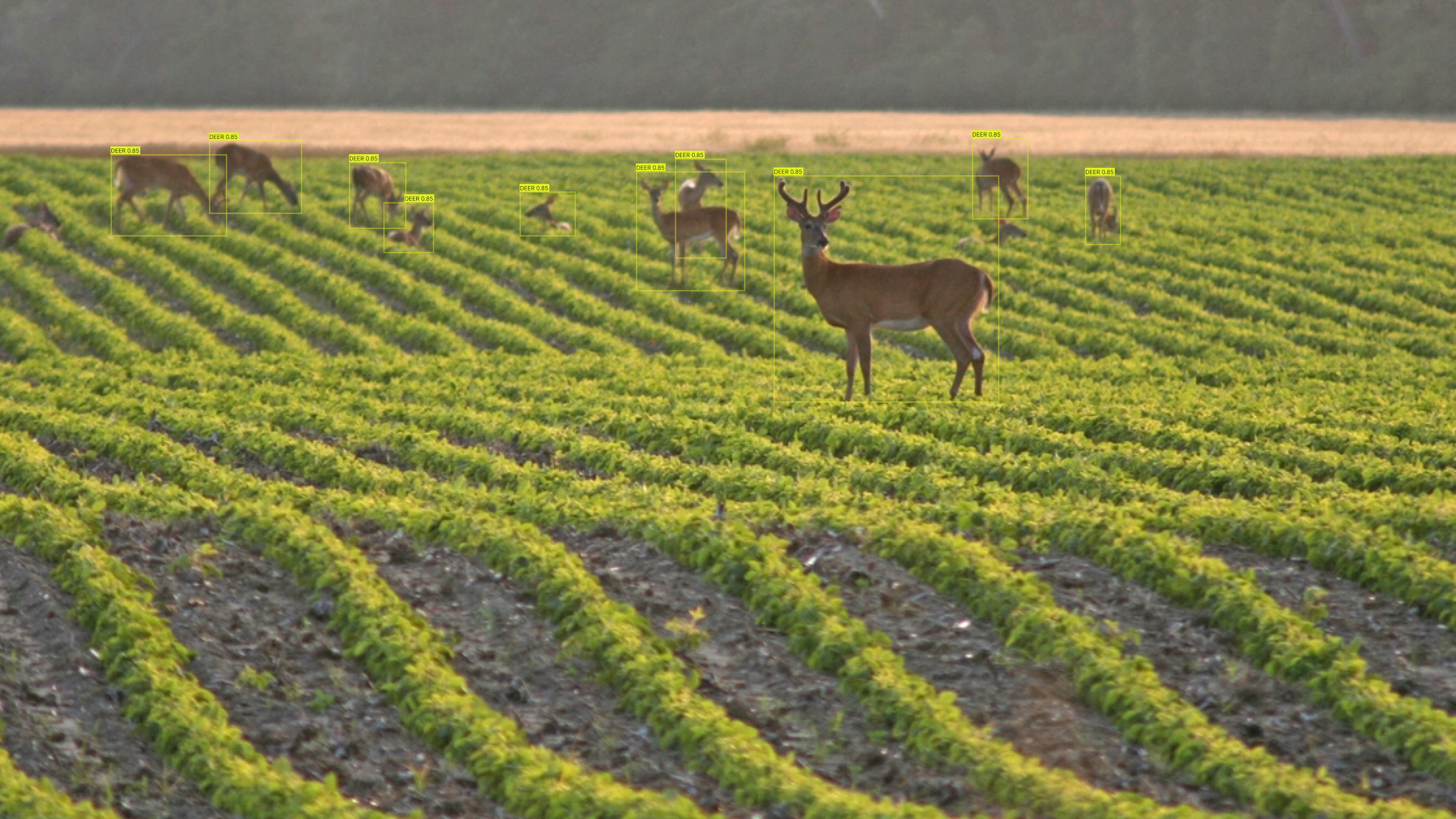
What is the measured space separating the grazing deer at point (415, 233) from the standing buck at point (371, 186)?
993mm

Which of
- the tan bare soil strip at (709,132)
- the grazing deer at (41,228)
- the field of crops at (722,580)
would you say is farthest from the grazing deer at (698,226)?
the tan bare soil strip at (709,132)

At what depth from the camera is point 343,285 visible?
26234 millimetres

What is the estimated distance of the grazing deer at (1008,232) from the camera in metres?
29.9

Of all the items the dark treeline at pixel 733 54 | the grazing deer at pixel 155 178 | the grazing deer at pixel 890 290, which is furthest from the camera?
the dark treeline at pixel 733 54

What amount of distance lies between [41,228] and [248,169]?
13.5 ft

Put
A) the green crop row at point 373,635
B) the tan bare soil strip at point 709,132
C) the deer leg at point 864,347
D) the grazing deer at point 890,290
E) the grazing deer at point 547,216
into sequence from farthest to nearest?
the tan bare soil strip at point 709,132
the grazing deer at point 547,216
the deer leg at point 864,347
the grazing deer at point 890,290
the green crop row at point 373,635

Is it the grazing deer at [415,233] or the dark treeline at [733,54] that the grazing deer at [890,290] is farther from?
the dark treeline at [733,54]

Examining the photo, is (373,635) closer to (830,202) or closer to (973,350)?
(830,202)

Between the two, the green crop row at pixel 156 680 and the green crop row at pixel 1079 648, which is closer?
the green crop row at pixel 1079 648

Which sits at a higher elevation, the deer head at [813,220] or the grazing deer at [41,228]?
the deer head at [813,220]

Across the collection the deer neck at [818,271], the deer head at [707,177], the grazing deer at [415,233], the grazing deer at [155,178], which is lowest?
the grazing deer at [415,233]

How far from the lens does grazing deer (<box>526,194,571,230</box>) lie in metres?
30.9

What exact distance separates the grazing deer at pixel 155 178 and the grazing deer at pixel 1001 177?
52.0ft

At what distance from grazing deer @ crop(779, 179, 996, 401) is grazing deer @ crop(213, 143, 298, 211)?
17329 mm
